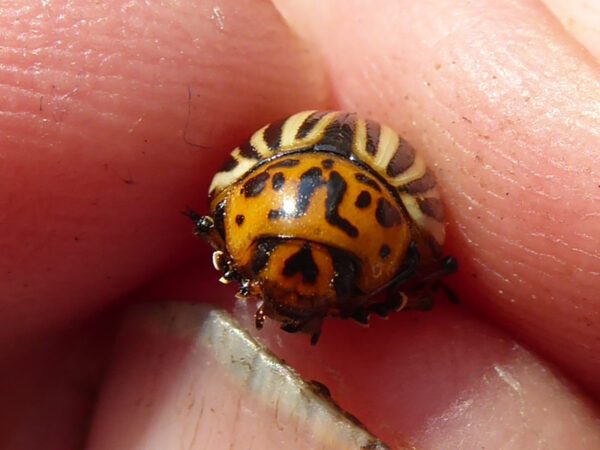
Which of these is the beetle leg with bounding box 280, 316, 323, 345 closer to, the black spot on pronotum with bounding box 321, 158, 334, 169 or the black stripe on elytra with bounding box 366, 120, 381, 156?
the black spot on pronotum with bounding box 321, 158, 334, 169

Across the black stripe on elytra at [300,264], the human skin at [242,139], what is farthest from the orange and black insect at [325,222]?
the human skin at [242,139]

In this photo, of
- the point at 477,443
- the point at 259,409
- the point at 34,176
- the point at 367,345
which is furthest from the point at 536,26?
the point at 34,176

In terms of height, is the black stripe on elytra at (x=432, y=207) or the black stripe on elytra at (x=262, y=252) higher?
the black stripe on elytra at (x=262, y=252)

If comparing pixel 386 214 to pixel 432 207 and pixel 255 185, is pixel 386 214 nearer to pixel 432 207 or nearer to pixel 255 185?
pixel 432 207

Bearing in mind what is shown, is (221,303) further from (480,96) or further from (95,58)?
(480,96)

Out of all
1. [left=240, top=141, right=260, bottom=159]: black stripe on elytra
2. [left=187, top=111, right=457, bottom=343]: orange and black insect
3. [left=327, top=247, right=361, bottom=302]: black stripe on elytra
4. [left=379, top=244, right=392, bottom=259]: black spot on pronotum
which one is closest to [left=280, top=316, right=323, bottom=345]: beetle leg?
[left=187, top=111, right=457, bottom=343]: orange and black insect

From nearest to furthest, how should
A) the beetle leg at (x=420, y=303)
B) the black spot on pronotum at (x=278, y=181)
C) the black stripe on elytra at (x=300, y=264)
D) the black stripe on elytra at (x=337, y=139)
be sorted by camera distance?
the black stripe on elytra at (x=300, y=264)
the black spot on pronotum at (x=278, y=181)
the black stripe on elytra at (x=337, y=139)
the beetle leg at (x=420, y=303)

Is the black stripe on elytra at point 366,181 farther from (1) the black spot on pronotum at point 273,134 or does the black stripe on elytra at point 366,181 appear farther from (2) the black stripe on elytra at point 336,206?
(1) the black spot on pronotum at point 273,134
